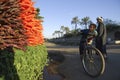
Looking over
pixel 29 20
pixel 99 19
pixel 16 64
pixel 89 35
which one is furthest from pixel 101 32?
pixel 16 64

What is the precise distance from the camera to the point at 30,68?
6059 millimetres

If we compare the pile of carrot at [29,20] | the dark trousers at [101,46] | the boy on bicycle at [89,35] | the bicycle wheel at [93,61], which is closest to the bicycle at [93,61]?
the bicycle wheel at [93,61]

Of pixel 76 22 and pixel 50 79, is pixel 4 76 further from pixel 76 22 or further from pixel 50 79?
pixel 76 22

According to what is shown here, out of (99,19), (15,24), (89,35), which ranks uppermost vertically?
(99,19)

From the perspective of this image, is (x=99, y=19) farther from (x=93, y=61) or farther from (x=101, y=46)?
(x=93, y=61)

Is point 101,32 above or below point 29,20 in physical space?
below

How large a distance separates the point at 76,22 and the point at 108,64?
116515 millimetres

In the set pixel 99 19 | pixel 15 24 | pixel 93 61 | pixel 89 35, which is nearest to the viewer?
pixel 15 24

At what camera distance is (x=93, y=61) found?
1009 centimetres

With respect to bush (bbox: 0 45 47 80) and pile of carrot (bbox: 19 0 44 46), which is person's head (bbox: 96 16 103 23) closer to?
pile of carrot (bbox: 19 0 44 46)

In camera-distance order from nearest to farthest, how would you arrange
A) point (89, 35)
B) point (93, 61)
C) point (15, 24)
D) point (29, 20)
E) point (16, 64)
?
point (16, 64), point (15, 24), point (29, 20), point (93, 61), point (89, 35)

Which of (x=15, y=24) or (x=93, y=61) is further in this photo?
(x=93, y=61)

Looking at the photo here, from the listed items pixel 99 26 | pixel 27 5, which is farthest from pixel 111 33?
pixel 27 5

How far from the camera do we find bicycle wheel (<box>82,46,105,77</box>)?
9.61 meters
